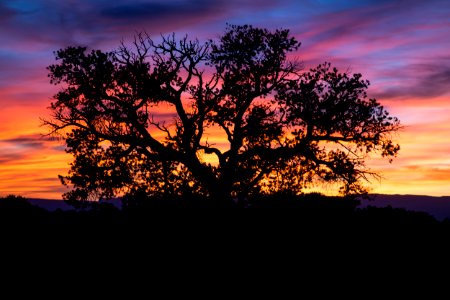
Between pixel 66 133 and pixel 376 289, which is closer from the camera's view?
pixel 376 289

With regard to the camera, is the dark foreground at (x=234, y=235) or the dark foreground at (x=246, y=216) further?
the dark foreground at (x=246, y=216)

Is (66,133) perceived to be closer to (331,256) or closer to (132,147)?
(132,147)

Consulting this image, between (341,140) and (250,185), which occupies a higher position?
(341,140)

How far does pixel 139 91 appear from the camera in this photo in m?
38.0

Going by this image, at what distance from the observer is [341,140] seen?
127 ft

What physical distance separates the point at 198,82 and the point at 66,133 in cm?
874

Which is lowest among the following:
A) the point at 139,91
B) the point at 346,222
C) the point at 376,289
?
the point at 376,289

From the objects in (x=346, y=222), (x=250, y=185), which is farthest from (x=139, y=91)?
(x=346, y=222)

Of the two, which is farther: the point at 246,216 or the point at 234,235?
the point at 246,216

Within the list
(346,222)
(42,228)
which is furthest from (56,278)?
(346,222)

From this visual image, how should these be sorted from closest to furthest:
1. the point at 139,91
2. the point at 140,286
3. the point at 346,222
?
the point at 140,286, the point at 346,222, the point at 139,91

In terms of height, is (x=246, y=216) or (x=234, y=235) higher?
(x=246, y=216)

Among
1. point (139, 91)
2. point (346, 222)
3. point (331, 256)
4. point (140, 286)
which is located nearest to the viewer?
point (140, 286)

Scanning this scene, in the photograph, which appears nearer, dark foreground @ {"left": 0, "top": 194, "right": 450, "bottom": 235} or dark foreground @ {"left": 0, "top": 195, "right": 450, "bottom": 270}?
dark foreground @ {"left": 0, "top": 195, "right": 450, "bottom": 270}
